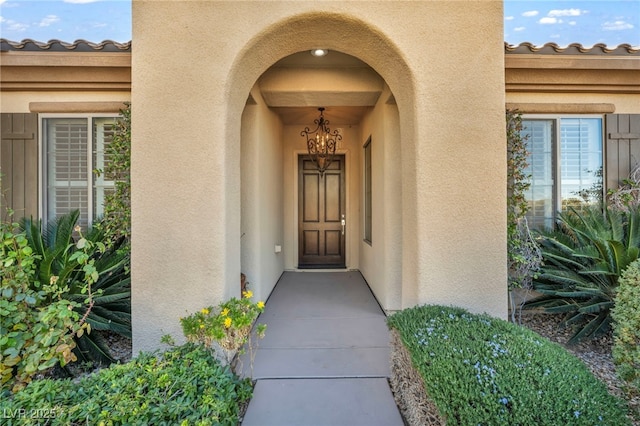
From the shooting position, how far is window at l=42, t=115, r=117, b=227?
4066mm

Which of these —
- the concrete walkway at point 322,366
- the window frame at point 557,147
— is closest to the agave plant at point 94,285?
the concrete walkway at point 322,366

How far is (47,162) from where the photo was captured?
4059 millimetres

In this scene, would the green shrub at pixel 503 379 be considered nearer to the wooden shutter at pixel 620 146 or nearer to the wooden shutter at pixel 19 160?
the wooden shutter at pixel 620 146

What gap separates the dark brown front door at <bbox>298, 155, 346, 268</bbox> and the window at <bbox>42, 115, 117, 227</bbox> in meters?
3.86

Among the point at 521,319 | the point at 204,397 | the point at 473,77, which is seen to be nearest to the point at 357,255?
the point at 521,319

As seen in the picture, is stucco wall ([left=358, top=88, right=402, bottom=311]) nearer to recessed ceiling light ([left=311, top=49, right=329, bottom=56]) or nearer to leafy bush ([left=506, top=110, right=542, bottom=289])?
recessed ceiling light ([left=311, top=49, right=329, bottom=56])

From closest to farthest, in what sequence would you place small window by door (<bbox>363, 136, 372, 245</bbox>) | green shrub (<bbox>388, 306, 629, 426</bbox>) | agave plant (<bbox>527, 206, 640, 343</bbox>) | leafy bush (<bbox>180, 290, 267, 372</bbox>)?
green shrub (<bbox>388, 306, 629, 426</bbox>) < leafy bush (<bbox>180, 290, 267, 372</bbox>) < agave plant (<bbox>527, 206, 640, 343</bbox>) < small window by door (<bbox>363, 136, 372, 245</bbox>)

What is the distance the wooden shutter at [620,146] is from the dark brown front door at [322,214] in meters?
4.49

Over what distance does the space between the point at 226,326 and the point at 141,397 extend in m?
0.64

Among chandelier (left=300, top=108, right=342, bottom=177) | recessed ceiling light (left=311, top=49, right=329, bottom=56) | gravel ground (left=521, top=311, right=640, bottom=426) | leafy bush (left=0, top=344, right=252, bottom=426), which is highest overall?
recessed ceiling light (left=311, top=49, right=329, bottom=56)

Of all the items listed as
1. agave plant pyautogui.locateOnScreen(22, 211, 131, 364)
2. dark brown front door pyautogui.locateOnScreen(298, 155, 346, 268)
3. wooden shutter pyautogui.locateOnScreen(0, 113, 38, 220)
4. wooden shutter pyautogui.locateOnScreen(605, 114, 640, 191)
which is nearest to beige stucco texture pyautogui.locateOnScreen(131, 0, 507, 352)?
agave plant pyautogui.locateOnScreen(22, 211, 131, 364)

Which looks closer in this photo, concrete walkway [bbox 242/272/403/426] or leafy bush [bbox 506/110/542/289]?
concrete walkway [bbox 242/272/403/426]

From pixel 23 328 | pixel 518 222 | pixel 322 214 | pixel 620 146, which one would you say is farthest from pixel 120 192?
pixel 620 146

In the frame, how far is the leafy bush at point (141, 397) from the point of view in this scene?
1.57m
